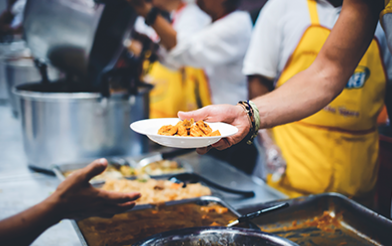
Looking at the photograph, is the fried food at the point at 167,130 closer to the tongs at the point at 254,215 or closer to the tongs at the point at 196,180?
the tongs at the point at 254,215

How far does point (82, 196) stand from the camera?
0.93m

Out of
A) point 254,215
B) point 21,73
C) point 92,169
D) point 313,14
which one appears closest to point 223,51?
point 313,14

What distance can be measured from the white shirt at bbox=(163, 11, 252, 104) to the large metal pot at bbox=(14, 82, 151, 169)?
709 mm

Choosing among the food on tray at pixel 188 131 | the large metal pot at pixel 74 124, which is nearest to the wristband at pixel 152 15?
the large metal pot at pixel 74 124

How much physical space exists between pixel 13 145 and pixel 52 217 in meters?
1.79

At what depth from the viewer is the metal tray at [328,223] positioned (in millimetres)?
1097

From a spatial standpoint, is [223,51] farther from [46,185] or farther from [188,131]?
[188,131]

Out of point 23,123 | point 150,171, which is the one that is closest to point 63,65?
point 23,123

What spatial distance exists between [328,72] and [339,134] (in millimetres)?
585

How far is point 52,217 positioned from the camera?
0.87 metres

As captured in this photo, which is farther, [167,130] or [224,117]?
[224,117]

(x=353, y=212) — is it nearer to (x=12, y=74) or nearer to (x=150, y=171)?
(x=150, y=171)

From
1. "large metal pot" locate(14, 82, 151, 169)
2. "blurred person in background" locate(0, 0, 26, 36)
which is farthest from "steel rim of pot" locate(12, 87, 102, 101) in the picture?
"blurred person in background" locate(0, 0, 26, 36)

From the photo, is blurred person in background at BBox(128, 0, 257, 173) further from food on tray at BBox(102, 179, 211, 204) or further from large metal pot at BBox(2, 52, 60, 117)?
large metal pot at BBox(2, 52, 60, 117)
